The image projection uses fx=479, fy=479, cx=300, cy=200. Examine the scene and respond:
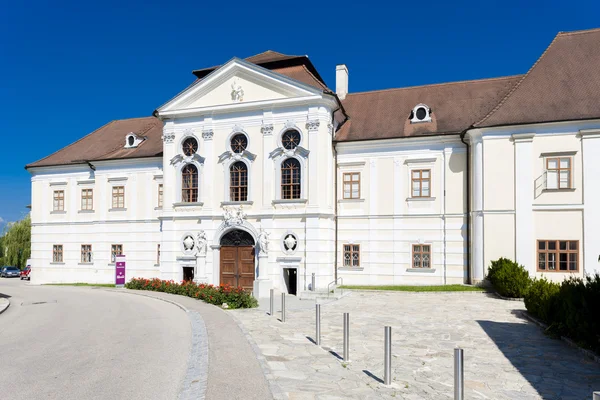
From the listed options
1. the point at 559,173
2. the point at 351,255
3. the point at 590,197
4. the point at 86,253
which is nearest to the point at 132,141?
the point at 86,253

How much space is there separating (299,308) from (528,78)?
1718cm

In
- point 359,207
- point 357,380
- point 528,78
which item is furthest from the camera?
point 359,207

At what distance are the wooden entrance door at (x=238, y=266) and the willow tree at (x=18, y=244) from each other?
124 ft

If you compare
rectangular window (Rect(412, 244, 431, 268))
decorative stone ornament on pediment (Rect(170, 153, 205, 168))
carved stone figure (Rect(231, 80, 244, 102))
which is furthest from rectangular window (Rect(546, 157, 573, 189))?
decorative stone ornament on pediment (Rect(170, 153, 205, 168))

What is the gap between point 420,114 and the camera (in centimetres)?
2750

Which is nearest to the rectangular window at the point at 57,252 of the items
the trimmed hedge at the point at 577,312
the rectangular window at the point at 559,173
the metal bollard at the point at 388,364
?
the rectangular window at the point at 559,173

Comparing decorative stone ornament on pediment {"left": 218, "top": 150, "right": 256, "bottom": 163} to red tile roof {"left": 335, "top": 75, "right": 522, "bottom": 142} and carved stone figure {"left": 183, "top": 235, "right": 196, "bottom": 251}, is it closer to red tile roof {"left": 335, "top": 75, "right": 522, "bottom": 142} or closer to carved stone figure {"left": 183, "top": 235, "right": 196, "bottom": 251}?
carved stone figure {"left": 183, "top": 235, "right": 196, "bottom": 251}

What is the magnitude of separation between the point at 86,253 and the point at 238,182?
46.9 feet

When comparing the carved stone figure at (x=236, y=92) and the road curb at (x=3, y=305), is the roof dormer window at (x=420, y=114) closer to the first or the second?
the carved stone figure at (x=236, y=92)

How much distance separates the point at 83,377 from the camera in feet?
29.1

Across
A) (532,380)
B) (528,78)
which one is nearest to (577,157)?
(528,78)

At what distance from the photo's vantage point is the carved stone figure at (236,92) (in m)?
27.3

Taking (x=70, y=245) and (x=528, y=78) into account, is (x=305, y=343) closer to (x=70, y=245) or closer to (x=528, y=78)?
(x=528, y=78)

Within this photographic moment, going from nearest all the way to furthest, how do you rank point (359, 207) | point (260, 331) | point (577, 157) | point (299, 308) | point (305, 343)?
point (305, 343) < point (260, 331) < point (299, 308) < point (577, 157) < point (359, 207)
